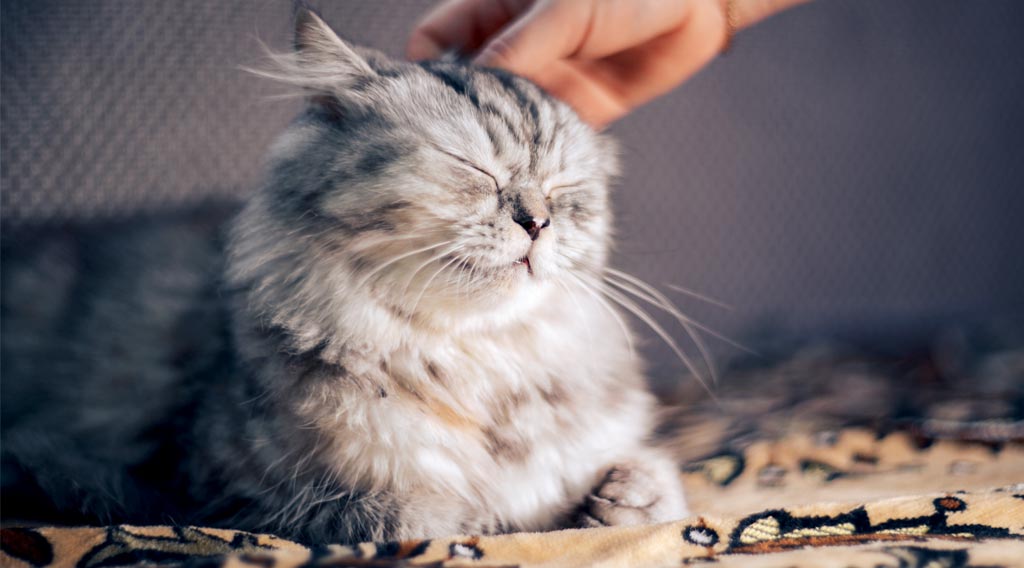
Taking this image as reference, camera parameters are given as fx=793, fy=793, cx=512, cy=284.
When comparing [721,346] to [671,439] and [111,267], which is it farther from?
[111,267]

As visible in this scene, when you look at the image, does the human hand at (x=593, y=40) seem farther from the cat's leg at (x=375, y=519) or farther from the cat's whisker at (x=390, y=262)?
the cat's leg at (x=375, y=519)

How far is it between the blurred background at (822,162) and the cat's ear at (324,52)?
948 millimetres

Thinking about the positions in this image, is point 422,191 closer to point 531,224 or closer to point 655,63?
point 531,224

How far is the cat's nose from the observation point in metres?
0.96

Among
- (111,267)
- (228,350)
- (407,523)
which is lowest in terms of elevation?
(407,523)

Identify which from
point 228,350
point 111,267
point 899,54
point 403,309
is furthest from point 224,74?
point 899,54

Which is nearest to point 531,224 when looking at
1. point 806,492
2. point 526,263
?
point 526,263

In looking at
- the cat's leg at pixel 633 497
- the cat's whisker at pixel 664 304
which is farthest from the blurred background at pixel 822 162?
the cat's leg at pixel 633 497

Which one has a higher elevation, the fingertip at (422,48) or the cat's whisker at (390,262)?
the fingertip at (422,48)

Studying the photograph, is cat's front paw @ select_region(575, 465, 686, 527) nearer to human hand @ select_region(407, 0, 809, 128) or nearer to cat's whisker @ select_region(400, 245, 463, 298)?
cat's whisker @ select_region(400, 245, 463, 298)

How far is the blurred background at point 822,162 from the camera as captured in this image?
6.72 ft

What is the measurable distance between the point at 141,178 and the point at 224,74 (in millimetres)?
325

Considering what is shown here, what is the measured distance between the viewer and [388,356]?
3.31ft

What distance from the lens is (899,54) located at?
258 centimetres
